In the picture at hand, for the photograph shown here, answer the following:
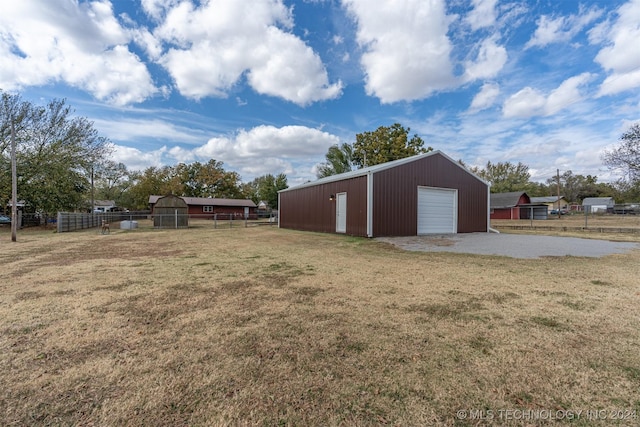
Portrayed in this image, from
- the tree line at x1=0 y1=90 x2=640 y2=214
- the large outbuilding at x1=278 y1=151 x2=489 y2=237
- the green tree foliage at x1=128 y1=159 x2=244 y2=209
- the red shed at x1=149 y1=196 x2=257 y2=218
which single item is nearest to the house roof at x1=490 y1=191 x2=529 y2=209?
the tree line at x1=0 y1=90 x2=640 y2=214

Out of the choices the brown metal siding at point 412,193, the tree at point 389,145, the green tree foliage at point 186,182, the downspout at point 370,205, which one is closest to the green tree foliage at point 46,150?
the downspout at point 370,205

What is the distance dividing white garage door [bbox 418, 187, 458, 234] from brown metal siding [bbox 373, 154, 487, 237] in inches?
10.0

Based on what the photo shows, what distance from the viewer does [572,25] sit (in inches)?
355

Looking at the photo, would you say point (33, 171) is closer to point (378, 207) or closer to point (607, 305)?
point (378, 207)

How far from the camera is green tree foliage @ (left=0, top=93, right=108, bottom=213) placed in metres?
16.5

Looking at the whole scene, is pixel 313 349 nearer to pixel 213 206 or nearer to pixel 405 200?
pixel 405 200

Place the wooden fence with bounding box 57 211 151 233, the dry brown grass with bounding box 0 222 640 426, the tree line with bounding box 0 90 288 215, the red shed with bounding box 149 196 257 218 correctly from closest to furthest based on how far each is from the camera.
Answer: the dry brown grass with bounding box 0 222 640 426 → the wooden fence with bounding box 57 211 151 233 → the tree line with bounding box 0 90 288 215 → the red shed with bounding box 149 196 257 218

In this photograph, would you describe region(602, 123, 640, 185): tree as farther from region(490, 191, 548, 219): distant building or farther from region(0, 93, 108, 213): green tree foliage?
region(0, 93, 108, 213): green tree foliage

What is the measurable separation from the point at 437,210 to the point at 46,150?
940 inches

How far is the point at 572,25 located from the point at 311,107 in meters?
12.7

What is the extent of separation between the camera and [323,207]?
553 inches

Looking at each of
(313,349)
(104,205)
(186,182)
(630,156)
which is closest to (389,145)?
(630,156)

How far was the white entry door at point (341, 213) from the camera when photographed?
40.3 feet

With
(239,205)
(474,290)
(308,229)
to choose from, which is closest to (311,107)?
(308,229)
